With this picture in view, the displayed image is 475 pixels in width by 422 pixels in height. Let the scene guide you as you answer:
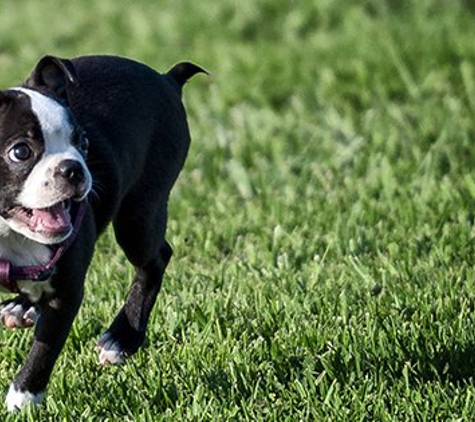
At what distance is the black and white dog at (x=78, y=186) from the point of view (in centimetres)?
440

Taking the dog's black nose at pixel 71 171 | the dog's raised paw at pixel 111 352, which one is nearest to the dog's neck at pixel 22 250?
the dog's black nose at pixel 71 171

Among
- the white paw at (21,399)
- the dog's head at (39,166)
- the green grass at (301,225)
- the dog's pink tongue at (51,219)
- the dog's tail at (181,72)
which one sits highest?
the dog's head at (39,166)

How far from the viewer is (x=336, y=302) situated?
546 cm

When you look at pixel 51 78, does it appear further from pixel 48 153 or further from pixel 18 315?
pixel 18 315

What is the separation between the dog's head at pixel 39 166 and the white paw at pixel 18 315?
0.87 meters

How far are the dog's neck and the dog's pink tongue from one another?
18 centimetres

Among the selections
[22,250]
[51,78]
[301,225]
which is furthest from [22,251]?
[301,225]

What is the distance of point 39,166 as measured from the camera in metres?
4.38

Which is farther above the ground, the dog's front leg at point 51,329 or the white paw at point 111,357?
the dog's front leg at point 51,329

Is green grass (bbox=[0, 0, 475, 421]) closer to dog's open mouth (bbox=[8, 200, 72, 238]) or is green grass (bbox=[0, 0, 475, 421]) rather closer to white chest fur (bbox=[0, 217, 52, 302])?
white chest fur (bbox=[0, 217, 52, 302])

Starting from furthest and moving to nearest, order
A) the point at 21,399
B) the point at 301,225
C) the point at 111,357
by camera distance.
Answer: the point at 301,225 → the point at 111,357 → the point at 21,399

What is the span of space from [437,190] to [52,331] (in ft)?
9.26

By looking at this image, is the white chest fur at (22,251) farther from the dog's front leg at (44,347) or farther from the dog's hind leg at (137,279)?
the dog's hind leg at (137,279)

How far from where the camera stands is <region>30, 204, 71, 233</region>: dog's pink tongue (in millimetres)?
4438
